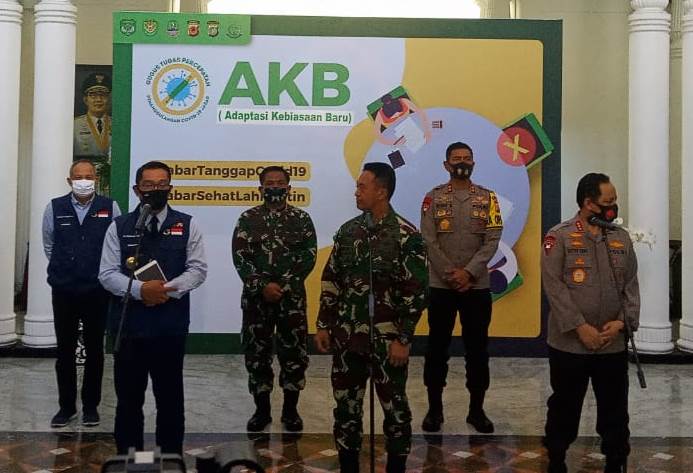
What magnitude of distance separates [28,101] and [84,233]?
5.57m

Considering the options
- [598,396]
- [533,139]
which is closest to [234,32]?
[533,139]

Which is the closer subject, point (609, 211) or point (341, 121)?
point (609, 211)

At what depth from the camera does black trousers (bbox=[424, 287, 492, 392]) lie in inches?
223

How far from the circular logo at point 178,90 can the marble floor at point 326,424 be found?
205 cm

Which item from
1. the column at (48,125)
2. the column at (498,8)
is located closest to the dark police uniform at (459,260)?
the column at (48,125)

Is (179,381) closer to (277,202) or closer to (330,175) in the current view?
(277,202)

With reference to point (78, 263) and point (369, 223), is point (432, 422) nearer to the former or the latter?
point (369, 223)

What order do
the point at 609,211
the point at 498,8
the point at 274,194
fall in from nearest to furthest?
the point at 609,211, the point at 274,194, the point at 498,8

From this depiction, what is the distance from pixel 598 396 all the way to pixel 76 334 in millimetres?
3080

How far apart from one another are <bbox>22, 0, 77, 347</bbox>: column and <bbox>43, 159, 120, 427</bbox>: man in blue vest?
215 cm

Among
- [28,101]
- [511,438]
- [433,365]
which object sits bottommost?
[511,438]

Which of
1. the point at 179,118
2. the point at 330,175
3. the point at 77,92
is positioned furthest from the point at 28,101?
the point at 330,175

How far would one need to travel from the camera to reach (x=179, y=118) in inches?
304

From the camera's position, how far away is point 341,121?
307 inches
